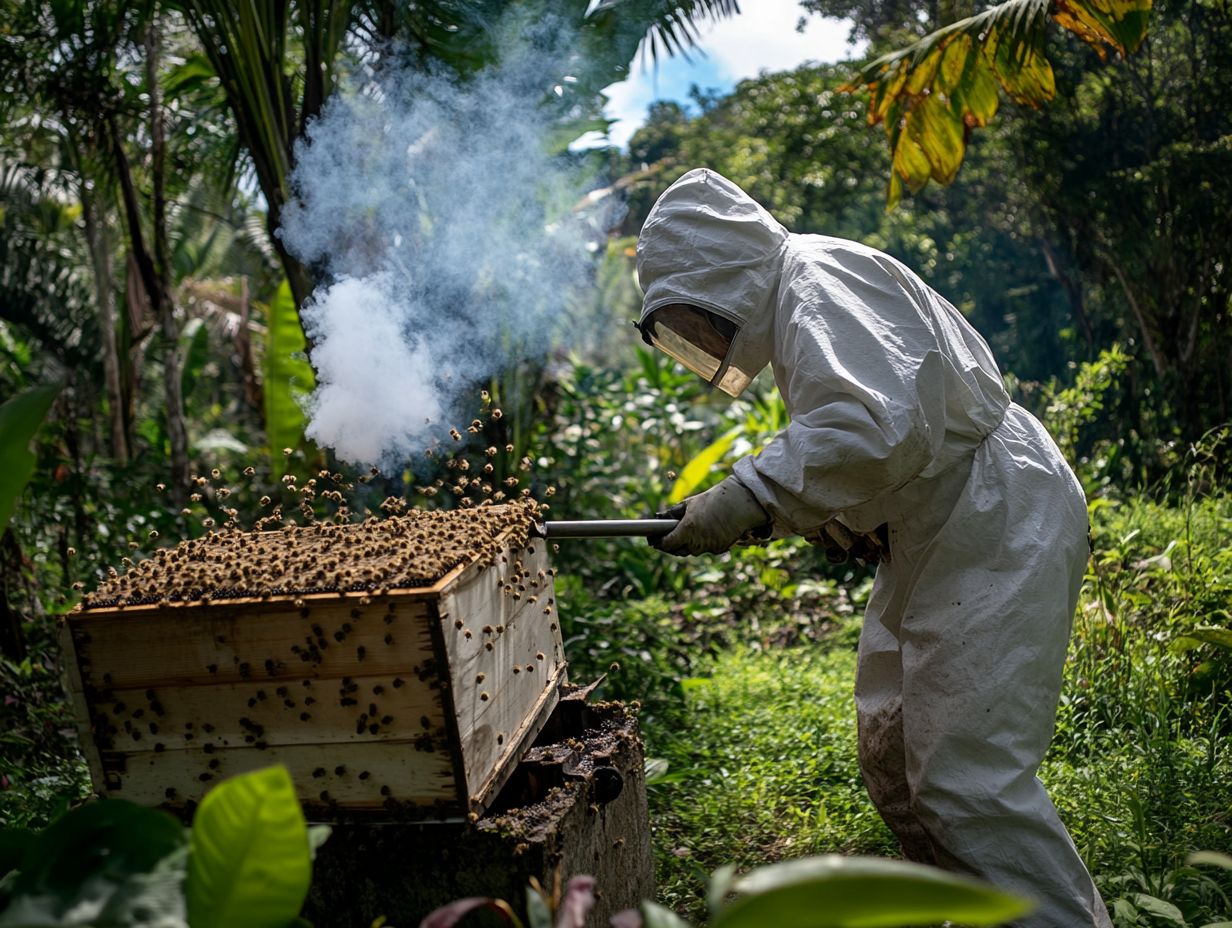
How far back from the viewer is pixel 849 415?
88.4 inches

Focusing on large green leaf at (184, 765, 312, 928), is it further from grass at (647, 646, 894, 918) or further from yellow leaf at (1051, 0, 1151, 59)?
yellow leaf at (1051, 0, 1151, 59)

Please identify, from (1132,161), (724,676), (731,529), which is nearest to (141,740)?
(731,529)

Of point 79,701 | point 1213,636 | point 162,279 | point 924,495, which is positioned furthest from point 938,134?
point 162,279

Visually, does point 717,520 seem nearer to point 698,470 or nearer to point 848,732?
point 848,732

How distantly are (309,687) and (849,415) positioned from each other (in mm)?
1261

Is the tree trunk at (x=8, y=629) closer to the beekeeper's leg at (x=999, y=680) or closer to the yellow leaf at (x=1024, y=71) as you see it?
the beekeeper's leg at (x=999, y=680)

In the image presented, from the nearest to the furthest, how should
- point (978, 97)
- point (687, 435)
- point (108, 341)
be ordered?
1. point (978, 97)
2. point (108, 341)
3. point (687, 435)

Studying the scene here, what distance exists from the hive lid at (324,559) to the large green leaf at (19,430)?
652mm

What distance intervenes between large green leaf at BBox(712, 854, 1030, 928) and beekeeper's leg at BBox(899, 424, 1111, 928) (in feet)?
4.83

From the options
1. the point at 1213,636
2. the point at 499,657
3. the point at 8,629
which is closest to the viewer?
the point at 499,657

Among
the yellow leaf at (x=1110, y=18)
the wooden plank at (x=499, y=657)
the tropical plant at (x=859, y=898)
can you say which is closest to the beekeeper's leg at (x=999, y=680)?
the wooden plank at (x=499, y=657)

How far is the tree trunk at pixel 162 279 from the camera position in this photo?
6977 millimetres

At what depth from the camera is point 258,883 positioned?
49.4 inches

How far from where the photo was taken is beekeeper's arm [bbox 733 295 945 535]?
2.25m
